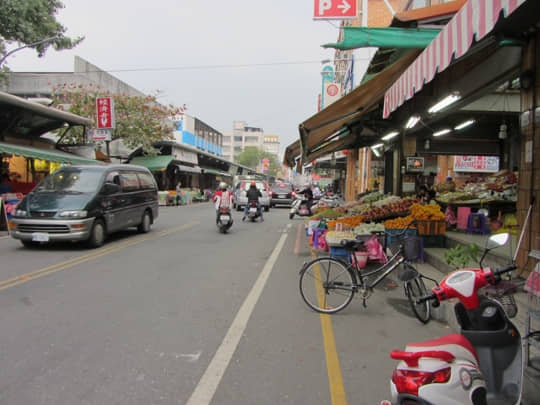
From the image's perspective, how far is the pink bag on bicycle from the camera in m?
6.65

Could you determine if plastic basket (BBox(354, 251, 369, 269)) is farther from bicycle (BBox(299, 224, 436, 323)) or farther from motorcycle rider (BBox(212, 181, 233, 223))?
motorcycle rider (BBox(212, 181, 233, 223))

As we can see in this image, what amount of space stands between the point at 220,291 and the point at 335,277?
1864mm

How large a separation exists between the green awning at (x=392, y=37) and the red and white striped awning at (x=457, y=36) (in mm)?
786

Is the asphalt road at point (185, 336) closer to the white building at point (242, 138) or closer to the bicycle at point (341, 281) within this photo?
the bicycle at point (341, 281)

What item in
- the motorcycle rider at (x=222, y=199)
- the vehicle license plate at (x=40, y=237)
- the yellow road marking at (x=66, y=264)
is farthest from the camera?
the motorcycle rider at (x=222, y=199)

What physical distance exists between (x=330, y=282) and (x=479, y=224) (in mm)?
5857

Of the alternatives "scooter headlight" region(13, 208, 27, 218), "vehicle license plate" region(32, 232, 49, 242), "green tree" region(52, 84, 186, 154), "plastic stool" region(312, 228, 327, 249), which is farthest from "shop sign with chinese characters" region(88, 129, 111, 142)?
"plastic stool" region(312, 228, 327, 249)

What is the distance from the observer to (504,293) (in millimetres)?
2945

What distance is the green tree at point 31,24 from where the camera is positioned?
1565cm

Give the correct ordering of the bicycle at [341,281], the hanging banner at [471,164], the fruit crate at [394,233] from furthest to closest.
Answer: the hanging banner at [471,164]
the fruit crate at [394,233]
the bicycle at [341,281]

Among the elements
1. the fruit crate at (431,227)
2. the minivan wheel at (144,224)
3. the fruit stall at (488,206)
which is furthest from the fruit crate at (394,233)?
the minivan wheel at (144,224)

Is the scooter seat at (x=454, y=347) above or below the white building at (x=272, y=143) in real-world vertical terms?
below

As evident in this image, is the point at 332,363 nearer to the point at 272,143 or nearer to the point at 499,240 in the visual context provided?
the point at 499,240

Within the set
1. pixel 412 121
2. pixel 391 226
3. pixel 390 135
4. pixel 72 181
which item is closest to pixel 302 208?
pixel 390 135
